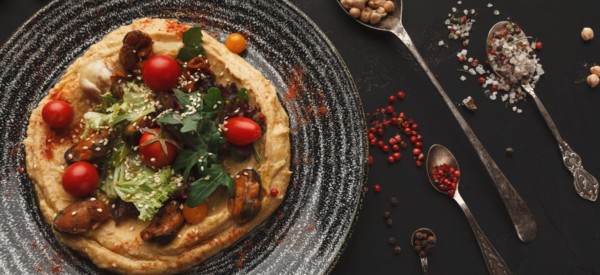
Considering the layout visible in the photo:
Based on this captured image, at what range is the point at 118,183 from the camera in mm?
5379

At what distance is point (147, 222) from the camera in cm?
548

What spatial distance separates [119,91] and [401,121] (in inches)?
122

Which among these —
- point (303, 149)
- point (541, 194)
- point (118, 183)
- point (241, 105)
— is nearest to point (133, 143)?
point (118, 183)

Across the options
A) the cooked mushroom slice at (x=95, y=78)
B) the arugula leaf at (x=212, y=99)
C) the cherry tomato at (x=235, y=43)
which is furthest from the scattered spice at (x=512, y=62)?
the cooked mushroom slice at (x=95, y=78)

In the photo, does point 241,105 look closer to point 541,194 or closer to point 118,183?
point 118,183

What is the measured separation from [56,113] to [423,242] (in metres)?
4.09

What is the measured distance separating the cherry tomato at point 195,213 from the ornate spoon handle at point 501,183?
2.91 m

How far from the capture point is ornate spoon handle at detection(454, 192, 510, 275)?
19.7ft

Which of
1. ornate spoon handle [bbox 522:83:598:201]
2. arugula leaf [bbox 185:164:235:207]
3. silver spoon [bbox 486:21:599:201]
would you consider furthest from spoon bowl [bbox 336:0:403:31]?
arugula leaf [bbox 185:164:235:207]

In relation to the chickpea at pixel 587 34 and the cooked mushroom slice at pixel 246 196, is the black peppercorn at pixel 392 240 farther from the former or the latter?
the chickpea at pixel 587 34

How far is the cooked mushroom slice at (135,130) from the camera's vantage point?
209 inches

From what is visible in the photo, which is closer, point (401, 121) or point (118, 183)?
point (118, 183)

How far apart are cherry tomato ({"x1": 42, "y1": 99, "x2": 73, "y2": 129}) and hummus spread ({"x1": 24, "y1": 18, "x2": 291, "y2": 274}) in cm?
12

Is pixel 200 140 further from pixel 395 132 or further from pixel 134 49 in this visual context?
pixel 395 132
